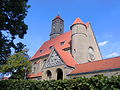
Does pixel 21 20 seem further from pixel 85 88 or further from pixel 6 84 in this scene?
pixel 85 88

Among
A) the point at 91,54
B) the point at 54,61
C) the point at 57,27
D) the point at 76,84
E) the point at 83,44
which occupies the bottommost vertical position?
the point at 76,84

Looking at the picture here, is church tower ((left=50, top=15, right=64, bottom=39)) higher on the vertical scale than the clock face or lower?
higher

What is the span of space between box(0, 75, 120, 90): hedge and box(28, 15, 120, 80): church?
8.79m

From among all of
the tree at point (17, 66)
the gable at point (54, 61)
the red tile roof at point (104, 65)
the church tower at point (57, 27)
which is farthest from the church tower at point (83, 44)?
the church tower at point (57, 27)

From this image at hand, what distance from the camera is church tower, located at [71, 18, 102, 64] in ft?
93.7

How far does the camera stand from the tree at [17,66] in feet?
105

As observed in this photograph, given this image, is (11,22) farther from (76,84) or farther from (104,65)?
(104,65)

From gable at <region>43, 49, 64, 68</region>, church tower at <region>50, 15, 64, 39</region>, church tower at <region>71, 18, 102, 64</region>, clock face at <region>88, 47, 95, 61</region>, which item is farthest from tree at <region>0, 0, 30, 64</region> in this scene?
church tower at <region>50, 15, 64, 39</region>

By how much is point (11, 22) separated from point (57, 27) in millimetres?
34477

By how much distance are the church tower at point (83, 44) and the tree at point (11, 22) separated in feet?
50.2

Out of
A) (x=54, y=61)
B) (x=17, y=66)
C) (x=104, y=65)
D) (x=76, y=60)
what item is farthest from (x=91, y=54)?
(x=17, y=66)

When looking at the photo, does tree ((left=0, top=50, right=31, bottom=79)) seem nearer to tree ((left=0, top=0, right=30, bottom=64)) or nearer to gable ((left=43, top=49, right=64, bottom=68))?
gable ((left=43, top=49, right=64, bottom=68))

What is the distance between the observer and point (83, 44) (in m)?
29.7

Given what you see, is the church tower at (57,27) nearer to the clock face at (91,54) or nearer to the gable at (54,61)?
the clock face at (91,54)
